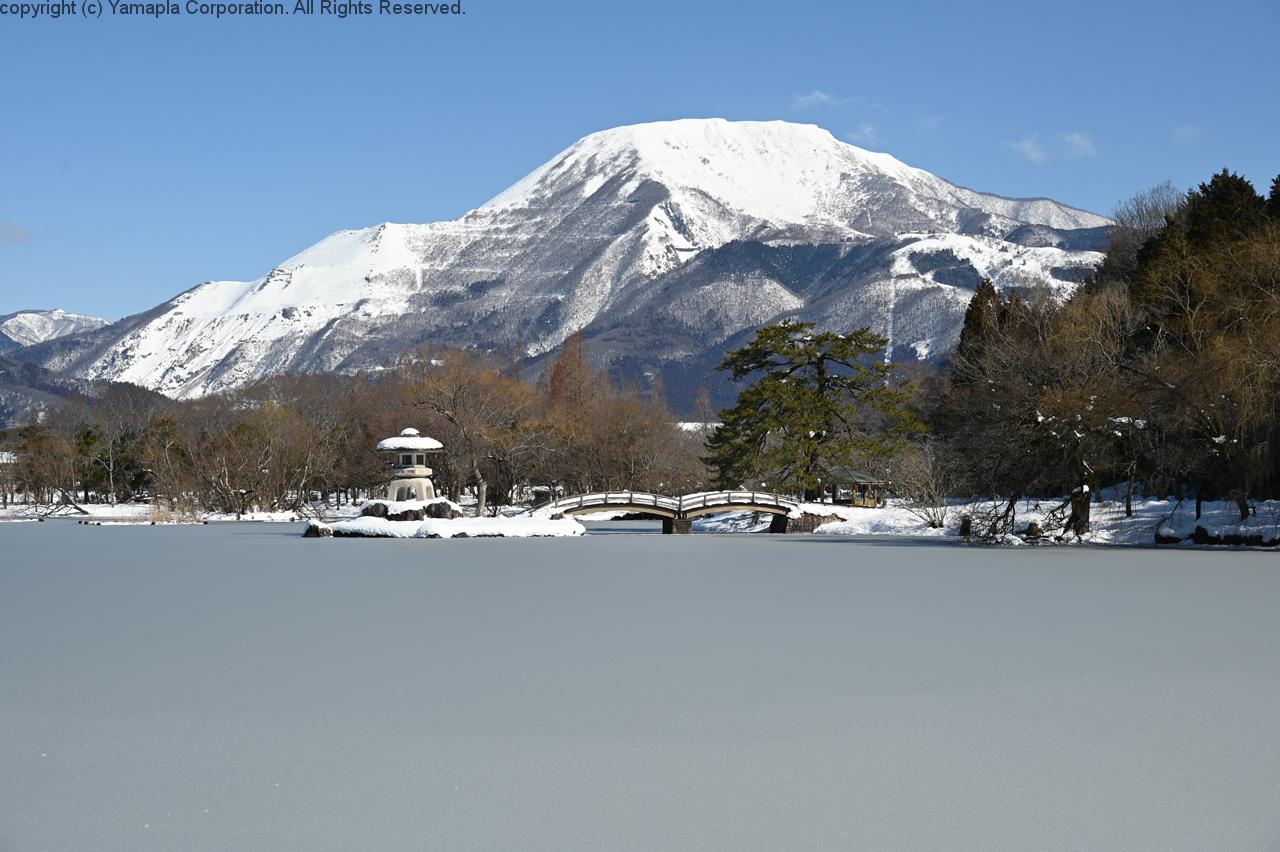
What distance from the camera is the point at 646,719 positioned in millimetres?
11484

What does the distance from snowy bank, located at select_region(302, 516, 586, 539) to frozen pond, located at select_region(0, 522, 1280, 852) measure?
23.0m

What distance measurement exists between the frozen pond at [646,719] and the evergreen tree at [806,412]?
93.3ft

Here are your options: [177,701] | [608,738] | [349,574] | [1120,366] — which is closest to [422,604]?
[349,574]

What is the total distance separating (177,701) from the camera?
1248 centimetres

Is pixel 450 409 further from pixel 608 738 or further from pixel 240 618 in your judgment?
pixel 608 738

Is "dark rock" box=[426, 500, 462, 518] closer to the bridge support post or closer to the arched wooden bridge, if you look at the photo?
the arched wooden bridge

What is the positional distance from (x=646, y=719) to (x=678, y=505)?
4102 cm

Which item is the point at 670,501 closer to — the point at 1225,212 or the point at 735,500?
the point at 735,500

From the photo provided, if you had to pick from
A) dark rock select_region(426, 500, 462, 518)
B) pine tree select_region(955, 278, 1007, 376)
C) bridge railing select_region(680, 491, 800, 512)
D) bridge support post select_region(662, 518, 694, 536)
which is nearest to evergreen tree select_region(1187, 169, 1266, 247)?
pine tree select_region(955, 278, 1007, 376)

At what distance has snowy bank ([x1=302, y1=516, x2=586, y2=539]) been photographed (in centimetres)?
Answer: 4747

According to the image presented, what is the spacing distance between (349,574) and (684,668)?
666 inches

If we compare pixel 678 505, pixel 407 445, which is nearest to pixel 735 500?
pixel 678 505

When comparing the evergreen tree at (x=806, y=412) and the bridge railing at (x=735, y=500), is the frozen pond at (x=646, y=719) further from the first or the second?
the evergreen tree at (x=806, y=412)

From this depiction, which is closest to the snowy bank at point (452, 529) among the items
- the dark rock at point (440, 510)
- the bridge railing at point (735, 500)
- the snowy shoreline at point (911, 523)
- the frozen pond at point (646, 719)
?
the snowy shoreline at point (911, 523)
